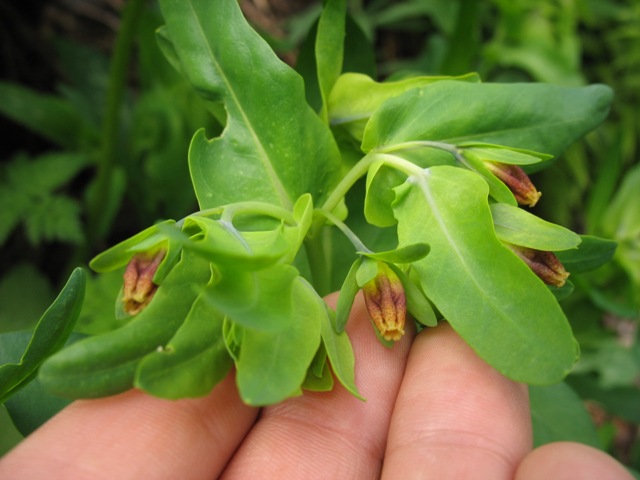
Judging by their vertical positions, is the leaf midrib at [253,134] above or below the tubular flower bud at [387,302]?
above

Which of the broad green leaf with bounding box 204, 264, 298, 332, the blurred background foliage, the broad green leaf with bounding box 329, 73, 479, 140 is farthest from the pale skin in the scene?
the blurred background foliage

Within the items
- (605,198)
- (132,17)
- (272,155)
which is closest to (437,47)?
(605,198)

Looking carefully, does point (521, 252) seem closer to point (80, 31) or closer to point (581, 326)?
point (581, 326)

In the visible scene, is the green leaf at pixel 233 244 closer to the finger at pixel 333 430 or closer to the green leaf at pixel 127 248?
the green leaf at pixel 127 248

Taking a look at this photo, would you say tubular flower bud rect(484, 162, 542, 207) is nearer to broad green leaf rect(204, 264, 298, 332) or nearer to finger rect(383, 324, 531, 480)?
finger rect(383, 324, 531, 480)

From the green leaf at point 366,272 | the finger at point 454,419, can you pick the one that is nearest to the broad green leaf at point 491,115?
the green leaf at point 366,272

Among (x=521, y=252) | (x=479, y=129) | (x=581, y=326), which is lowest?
(x=581, y=326)

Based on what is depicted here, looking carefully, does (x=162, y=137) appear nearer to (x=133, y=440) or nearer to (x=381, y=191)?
(x=381, y=191)
